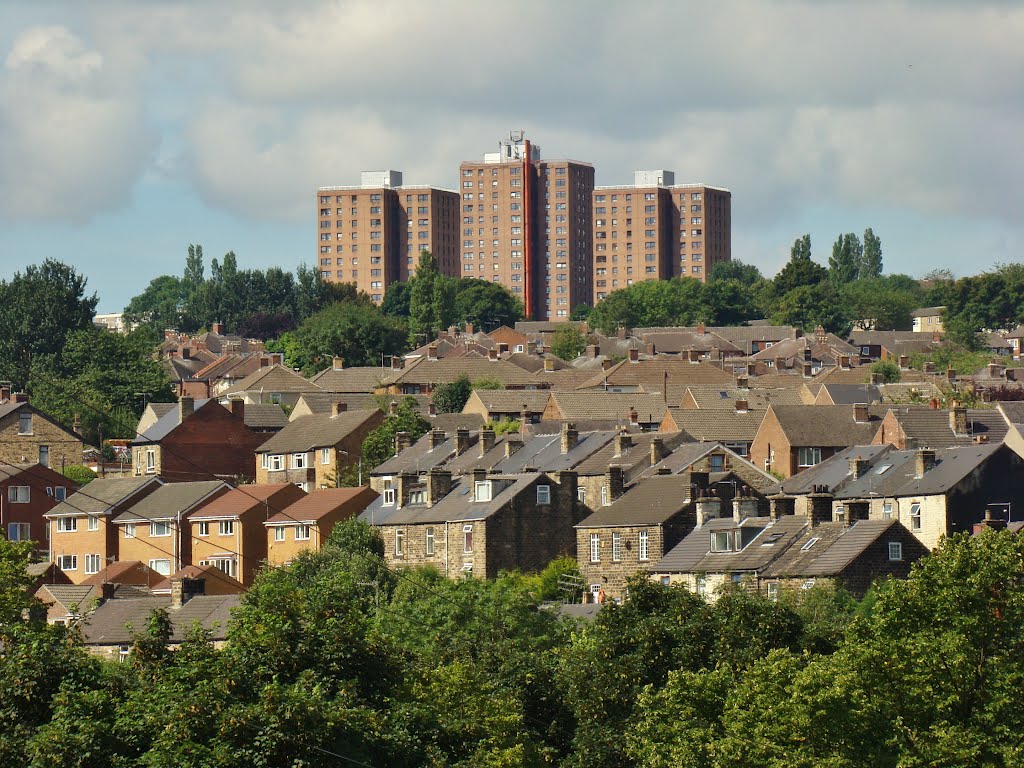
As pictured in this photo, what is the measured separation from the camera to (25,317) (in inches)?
5910

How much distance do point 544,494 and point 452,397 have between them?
134 feet

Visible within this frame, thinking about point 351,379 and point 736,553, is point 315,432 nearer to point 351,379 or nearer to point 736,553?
point 351,379

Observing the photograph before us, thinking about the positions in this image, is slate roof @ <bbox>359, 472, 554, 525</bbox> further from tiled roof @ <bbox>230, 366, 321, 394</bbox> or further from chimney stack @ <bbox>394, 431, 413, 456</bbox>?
tiled roof @ <bbox>230, 366, 321, 394</bbox>

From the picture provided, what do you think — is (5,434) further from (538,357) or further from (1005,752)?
(1005,752)

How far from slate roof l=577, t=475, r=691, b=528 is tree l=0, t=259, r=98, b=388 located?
6795cm

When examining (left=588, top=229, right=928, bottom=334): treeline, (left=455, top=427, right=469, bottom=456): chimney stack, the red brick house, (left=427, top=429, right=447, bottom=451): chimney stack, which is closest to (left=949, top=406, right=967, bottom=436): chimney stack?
(left=455, top=427, right=469, bottom=456): chimney stack

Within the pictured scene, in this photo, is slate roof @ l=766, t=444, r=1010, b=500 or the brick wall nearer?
slate roof @ l=766, t=444, r=1010, b=500

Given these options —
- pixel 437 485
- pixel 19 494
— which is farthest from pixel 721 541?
pixel 19 494

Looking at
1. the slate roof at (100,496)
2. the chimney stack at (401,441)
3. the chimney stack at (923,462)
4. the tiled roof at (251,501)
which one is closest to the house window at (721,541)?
the chimney stack at (923,462)

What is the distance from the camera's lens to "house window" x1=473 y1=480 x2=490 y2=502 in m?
89.8

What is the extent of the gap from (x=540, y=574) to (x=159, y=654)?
1659 inches

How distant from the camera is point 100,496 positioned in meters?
104

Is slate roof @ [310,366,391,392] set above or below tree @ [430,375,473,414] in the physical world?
above

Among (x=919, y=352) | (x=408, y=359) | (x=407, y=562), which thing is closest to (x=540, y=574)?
(x=407, y=562)
